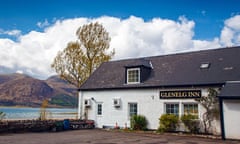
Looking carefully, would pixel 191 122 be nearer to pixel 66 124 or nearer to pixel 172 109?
pixel 172 109

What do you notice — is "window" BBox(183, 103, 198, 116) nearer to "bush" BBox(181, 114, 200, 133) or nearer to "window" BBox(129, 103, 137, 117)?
"bush" BBox(181, 114, 200, 133)

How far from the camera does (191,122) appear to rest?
49.5 feet

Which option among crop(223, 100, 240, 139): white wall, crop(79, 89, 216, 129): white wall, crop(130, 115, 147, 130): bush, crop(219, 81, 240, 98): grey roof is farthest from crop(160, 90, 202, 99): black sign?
crop(130, 115, 147, 130): bush

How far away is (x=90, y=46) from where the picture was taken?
92.2 feet

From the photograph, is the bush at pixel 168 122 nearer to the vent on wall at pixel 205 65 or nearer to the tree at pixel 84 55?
the vent on wall at pixel 205 65

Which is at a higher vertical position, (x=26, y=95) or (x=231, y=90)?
(x=26, y=95)

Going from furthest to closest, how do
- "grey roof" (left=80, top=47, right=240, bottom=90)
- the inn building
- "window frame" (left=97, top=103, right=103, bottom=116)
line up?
"window frame" (left=97, top=103, right=103, bottom=116) < "grey roof" (left=80, top=47, right=240, bottom=90) < the inn building

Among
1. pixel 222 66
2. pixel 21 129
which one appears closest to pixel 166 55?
pixel 222 66

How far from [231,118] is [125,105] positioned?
26.7 ft

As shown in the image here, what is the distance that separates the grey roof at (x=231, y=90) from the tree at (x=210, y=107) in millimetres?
853

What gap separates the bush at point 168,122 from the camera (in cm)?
1575

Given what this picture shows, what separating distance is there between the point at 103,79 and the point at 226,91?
1106 centimetres

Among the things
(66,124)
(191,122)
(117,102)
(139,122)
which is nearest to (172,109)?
(191,122)

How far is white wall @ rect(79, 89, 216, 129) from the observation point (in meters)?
17.1
